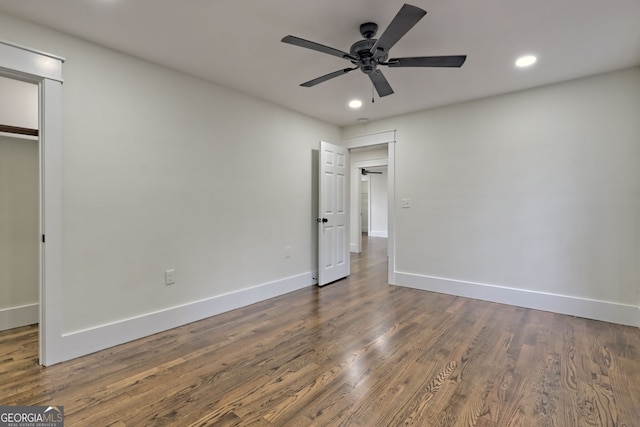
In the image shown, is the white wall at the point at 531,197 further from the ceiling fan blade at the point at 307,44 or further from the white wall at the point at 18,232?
the white wall at the point at 18,232

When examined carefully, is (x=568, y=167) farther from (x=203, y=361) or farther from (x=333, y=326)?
(x=203, y=361)

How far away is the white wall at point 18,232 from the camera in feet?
9.54

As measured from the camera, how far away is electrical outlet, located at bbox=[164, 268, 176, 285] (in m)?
2.89

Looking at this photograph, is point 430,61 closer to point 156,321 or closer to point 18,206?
point 156,321

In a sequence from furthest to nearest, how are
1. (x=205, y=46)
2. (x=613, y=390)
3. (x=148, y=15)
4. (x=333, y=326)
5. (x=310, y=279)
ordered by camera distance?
(x=310, y=279) → (x=333, y=326) → (x=205, y=46) → (x=148, y=15) → (x=613, y=390)

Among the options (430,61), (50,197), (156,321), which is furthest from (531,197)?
(50,197)

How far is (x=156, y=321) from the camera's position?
279 centimetres

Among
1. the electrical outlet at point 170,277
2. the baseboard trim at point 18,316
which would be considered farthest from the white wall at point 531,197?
the baseboard trim at point 18,316

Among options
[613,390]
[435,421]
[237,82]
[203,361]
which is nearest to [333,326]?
[203,361]

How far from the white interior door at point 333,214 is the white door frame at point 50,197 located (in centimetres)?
292

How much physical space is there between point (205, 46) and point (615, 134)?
13.3ft

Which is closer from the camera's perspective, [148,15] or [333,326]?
[148,15]

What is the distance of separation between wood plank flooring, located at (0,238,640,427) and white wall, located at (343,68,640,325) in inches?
17.8

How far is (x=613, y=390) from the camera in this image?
1915 mm
